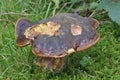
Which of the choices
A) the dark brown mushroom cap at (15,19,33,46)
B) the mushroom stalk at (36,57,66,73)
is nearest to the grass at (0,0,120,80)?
the mushroom stalk at (36,57,66,73)

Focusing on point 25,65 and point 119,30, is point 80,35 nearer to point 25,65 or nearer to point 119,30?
point 25,65

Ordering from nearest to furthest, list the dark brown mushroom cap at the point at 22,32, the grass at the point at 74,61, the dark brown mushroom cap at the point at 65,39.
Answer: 1. the dark brown mushroom cap at the point at 65,39
2. the dark brown mushroom cap at the point at 22,32
3. the grass at the point at 74,61

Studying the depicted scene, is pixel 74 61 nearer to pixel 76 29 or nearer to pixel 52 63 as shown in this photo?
pixel 52 63

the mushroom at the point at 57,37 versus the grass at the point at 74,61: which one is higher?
the mushroom at the point at 57,37

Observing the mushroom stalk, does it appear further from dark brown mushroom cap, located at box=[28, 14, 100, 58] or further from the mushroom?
dark brown mushroom cap, located at box=[28, 14, 100, 58]

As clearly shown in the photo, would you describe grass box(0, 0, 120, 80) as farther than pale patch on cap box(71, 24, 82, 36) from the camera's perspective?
Yes

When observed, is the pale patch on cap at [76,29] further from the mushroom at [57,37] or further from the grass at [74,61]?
the grass at [74,61]

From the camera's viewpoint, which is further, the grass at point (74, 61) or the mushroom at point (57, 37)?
the grass at point (74, 61)

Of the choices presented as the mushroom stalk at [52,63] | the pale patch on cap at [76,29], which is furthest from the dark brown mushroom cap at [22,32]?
the pale patch on cap at [76,29]

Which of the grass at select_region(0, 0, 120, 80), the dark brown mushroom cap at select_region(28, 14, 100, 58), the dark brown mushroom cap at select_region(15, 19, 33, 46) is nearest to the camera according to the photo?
the dark brown mushroom cap at select_region(28, 14, 100, 58)
